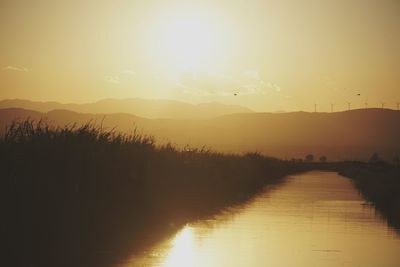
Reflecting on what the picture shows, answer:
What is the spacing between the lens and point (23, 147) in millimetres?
18234

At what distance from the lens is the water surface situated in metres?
16.1

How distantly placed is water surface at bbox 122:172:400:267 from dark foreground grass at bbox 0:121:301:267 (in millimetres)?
1036

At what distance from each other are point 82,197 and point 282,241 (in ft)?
17.2

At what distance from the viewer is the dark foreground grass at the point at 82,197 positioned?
15.8m

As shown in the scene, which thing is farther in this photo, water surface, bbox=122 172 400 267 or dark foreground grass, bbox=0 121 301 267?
water surface, bbox=122 172 400 267

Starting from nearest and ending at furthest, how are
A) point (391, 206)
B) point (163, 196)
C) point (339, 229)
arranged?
point (339, 229)
point (163, 196)
point (391, 206)

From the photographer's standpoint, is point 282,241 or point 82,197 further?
point 282,241

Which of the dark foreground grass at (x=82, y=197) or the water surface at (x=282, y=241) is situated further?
the water surface at (x=282, y=241)

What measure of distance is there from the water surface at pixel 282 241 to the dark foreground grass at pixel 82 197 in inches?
40.8

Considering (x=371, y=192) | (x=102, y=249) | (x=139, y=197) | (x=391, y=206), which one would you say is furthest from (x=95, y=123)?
(x=371, y=192)

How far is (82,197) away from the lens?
19312 mm

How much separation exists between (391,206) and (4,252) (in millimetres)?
20680

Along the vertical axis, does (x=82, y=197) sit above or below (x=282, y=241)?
above

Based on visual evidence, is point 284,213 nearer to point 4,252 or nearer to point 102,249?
point 102,249
